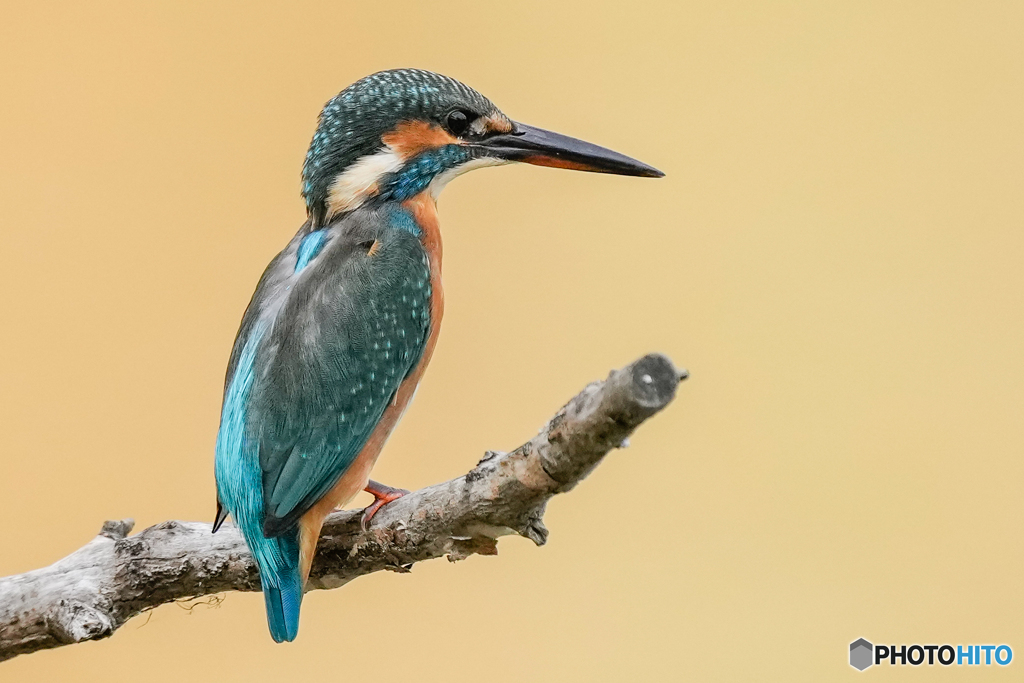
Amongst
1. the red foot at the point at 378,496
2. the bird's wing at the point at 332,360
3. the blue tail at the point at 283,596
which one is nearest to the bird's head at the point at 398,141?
the bird's wing at the point at 332,360

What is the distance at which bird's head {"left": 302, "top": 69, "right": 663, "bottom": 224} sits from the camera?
208cm

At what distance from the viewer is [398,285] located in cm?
197

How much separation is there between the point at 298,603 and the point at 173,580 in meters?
0.29

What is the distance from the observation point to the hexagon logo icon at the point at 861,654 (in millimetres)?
2520

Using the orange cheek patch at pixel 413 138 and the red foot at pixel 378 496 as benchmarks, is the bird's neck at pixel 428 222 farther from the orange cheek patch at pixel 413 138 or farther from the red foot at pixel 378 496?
the red foot at pixel 378 496

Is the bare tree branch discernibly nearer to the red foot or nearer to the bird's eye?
the red foot

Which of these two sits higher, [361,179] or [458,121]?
[458,121]

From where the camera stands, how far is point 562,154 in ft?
7.22

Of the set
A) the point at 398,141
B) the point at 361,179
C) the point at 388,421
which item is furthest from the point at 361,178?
the point at 388,421

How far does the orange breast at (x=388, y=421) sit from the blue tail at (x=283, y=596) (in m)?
0.03

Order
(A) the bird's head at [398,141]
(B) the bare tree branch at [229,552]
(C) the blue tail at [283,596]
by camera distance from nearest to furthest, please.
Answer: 1. (B) the bare tree branch at [229,552]
2. (C) the blue tail at [283,596]
3. (A) the bird's head at [398,141]

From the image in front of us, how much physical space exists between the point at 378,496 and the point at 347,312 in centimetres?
34

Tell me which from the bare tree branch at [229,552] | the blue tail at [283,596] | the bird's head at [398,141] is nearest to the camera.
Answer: the bare tree branch at [229,552]

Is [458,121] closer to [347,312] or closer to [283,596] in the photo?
[347,312]
